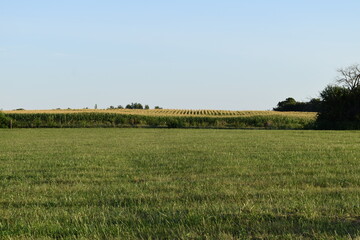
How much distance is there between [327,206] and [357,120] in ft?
175

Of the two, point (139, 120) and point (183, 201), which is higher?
point (139, 120)

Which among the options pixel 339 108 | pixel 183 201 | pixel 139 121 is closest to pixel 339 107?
pixel 339 108

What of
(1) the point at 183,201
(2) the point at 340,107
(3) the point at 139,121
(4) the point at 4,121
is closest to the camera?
(1) the point at 183,201

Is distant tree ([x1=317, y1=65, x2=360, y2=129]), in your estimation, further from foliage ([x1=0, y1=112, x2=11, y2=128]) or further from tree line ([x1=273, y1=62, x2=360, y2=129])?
foliage ([x1=0, y1=112, x2=11, y2=128])

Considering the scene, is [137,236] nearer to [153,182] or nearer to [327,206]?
[327,206]

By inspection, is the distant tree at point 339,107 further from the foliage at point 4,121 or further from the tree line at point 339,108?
the foliage at point 4,121

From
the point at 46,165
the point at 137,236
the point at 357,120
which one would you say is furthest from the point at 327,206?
the point at 357,120

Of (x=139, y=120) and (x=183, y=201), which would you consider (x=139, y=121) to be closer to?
(x=139, y=120)

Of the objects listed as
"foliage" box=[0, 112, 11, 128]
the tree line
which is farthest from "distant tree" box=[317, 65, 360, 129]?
"foliage" box=[0, 112, 11, 128]

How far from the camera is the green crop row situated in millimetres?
68250

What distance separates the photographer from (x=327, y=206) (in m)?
7.35

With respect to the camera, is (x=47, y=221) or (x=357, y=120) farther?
(x=357, y=120)

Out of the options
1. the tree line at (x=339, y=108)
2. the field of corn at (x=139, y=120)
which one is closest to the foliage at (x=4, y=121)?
the field of corn at (x=139, y=120)

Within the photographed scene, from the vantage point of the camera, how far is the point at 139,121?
71.4m
